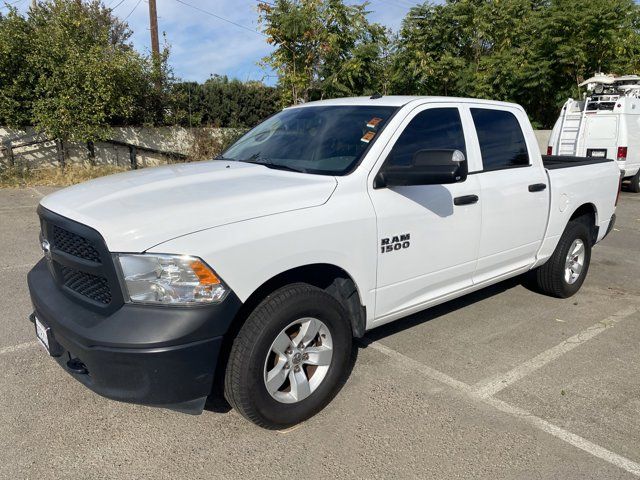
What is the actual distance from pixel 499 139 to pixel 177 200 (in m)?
2.81

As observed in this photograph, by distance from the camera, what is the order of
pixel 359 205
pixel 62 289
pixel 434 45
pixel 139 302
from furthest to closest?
pixel 434 45 → pixel 359 205 → pixel 62 289 → pixel 139 302

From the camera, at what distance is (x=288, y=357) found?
2.91 m

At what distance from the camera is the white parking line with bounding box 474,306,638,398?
3514mm

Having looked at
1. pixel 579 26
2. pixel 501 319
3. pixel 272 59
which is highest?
pixel 579 26

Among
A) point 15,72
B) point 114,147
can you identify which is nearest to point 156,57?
point 114,147

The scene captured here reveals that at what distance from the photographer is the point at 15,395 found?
3299 millimetres

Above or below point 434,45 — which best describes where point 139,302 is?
below

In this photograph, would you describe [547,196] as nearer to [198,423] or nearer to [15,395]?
[198,423]

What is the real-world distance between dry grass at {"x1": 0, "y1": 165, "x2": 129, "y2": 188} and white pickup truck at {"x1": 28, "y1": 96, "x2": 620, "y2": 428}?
10.9m

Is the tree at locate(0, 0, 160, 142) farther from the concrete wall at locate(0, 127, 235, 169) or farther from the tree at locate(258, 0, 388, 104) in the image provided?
the tree at locate(258, 0, 388, 104)

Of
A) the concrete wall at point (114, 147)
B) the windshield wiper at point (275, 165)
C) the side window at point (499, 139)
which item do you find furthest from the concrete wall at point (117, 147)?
the side window at point (499, 139)

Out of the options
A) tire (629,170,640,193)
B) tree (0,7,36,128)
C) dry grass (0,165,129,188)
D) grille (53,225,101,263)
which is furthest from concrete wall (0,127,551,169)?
grille (53,225,101,263)

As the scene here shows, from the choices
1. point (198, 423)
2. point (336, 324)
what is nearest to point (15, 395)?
point (198, 423)

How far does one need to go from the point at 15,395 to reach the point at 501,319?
3822 mm
